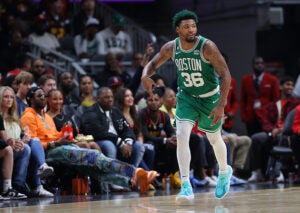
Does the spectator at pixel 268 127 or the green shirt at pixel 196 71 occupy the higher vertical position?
the green shirt at pixel 196 71

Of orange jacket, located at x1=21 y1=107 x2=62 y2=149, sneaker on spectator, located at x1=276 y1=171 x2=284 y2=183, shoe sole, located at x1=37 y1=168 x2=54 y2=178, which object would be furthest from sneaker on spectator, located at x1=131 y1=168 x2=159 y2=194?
sneaker on spectator, located at x1=276 y1=171 x2=284 y2=183

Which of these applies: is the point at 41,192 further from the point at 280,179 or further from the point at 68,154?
the point at 280,179

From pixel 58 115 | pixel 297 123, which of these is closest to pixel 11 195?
pixel 58 115

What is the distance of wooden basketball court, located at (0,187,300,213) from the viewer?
332 inches

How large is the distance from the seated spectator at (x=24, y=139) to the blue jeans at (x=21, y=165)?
0.5 inches

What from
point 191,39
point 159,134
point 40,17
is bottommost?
point 159,134

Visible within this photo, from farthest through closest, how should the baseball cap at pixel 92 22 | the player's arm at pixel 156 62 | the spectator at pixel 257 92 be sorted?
the baseball cap at pixel 92 22
the spectator at pixel 257 92
the player's arm at pixel 156 62

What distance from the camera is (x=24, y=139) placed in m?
11.1

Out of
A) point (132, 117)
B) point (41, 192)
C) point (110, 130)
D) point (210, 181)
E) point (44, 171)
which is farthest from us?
point (210, 181)

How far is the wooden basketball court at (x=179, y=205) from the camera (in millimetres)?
8422

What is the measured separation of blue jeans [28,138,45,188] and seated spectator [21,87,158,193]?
0.33 m

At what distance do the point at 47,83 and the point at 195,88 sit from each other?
3.49 metres

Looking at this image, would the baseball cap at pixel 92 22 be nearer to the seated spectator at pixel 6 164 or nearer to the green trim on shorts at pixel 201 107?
the seated spectator at pixel 6 164

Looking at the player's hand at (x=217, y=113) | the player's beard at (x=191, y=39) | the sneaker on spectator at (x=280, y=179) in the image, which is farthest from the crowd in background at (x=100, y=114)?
the player's beard at (x=191, y=39)
